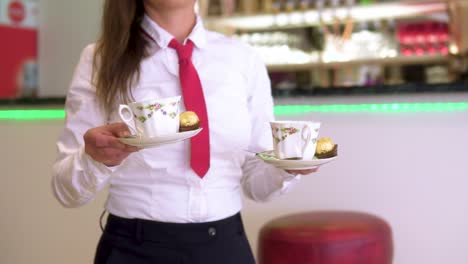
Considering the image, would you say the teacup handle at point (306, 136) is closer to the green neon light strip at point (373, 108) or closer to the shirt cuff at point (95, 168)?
the shirt cuff at point (95, 168)

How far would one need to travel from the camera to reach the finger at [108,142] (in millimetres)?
1039

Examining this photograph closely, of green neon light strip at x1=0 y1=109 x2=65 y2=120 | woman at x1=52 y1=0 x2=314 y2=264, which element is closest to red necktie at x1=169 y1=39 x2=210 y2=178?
woman at x1=52 y1=0 x2=314 y2=264

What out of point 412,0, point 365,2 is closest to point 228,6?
point 365,2

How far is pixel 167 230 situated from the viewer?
1.23 metres

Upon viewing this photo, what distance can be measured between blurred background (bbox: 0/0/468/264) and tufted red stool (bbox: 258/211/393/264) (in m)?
0.39

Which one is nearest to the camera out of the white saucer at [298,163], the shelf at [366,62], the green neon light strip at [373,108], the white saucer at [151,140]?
the white saucer at [151,140]

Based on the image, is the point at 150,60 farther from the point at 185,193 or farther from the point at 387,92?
the point at 387,92

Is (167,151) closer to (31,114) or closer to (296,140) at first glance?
(296,140)

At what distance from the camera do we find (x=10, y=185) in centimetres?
265

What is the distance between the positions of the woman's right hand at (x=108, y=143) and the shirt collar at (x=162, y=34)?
0.33 m

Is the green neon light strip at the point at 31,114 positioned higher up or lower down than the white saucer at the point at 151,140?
lower down

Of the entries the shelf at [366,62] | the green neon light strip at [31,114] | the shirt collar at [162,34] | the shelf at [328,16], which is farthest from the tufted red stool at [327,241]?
the shelf at [366,62]

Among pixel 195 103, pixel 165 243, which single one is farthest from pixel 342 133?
pixel 165 243

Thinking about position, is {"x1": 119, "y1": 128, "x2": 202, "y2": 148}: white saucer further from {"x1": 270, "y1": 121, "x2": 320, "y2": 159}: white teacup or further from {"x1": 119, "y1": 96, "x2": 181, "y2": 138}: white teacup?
{"x1": 270, "y1": 121, "x2": 320, "y2": 159}: white teacup
